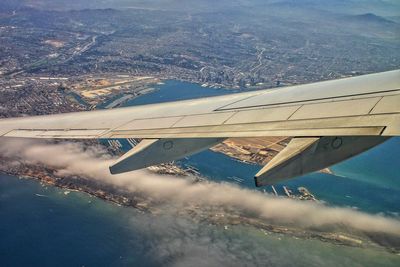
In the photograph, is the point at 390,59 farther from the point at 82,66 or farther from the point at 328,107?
the point at 328,107

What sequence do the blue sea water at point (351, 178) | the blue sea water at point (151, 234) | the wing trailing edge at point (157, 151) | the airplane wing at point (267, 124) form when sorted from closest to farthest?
the airplane wing at point (267, 124) < the wing trailing edge at point (157, 151) < the blue sea water at point (151, 234) < the blue sea water at point (351, 178)

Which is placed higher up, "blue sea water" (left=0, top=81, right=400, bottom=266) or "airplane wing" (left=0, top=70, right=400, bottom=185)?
"airplane wing" (left=0, top=70, right=400, bottom=185)

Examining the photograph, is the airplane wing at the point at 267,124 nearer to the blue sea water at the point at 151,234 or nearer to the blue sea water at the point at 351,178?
the blue sea water at the point at 151,234

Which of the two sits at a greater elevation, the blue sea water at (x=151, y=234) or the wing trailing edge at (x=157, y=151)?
the wing trailing edge at (x=157, y=151)

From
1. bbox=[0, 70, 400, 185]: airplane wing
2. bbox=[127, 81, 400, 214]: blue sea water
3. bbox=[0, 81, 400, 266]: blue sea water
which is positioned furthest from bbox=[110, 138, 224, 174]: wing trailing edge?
bbox=[127, 81, 400, 214]: blue sea water

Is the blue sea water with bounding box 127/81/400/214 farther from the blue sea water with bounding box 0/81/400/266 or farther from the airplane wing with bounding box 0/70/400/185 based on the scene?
the airplane wing with bounding box 0/70/400/185

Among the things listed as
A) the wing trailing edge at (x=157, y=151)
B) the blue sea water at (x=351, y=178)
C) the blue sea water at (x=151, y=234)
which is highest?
the wing trailing edge at (x=157, y=151)

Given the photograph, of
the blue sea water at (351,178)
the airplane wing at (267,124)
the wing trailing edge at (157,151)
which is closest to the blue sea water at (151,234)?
the blue sea water at (351,178)
